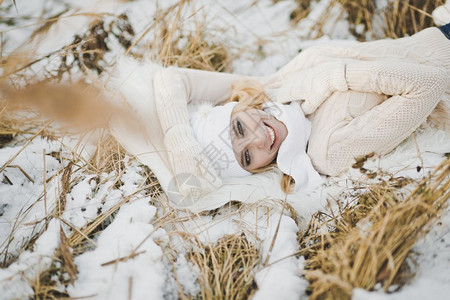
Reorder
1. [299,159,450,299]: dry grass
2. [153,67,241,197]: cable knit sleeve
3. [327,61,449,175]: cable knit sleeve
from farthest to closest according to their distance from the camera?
[153,67,241,197]: cable knit sleeve
[327,61,449,175]: cable knit sleeve
[299,159,450,299]: dry grass

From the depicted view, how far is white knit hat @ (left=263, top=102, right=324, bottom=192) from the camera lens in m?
1.86

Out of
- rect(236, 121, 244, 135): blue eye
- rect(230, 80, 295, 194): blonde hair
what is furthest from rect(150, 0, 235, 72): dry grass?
rect(236, 121, 244, 135): blue eye

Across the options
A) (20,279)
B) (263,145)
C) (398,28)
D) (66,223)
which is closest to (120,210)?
(66,223)

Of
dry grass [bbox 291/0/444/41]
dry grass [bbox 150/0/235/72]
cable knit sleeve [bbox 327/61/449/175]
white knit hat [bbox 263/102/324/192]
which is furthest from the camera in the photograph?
dry grass [bbox 291/0/444/41]

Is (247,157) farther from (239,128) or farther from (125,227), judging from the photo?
(125,227)

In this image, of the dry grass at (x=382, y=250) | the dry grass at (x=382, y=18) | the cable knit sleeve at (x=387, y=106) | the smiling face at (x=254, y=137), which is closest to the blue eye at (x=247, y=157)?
the smiling face at (x=254, y=137)

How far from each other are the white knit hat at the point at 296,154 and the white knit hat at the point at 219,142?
0.86 ft

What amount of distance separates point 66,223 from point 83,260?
8.6 inches

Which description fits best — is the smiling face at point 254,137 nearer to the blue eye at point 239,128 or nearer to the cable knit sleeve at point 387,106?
the blue eye at point 239,128

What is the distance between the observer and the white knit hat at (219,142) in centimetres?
189

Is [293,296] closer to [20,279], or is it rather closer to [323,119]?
[20,279]

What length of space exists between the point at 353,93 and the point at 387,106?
0.19m

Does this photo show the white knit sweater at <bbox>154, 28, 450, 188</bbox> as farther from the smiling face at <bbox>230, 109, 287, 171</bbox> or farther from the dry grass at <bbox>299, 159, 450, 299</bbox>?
the dry grass at <bbox>299, 159, 450, 299</bbox>

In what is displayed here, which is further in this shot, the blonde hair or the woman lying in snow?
the blonde hair
